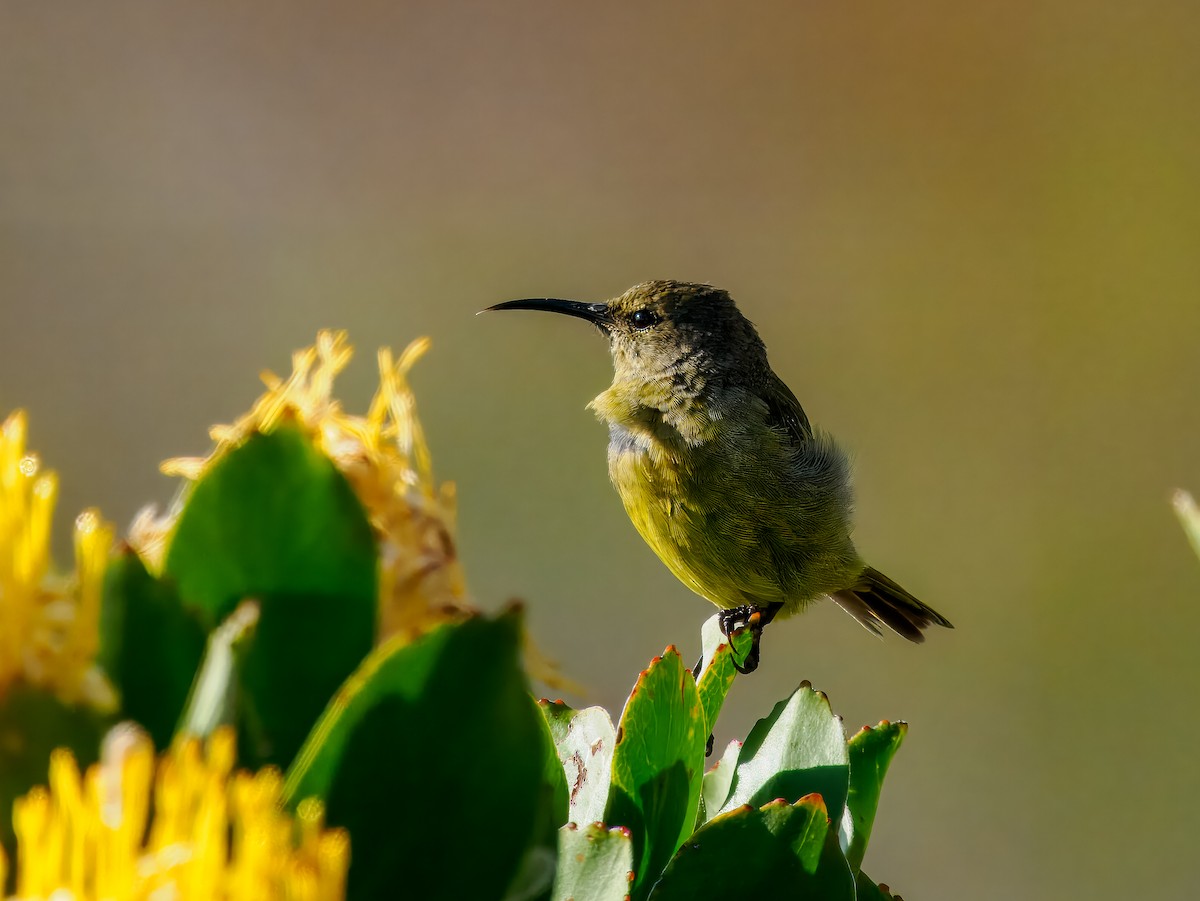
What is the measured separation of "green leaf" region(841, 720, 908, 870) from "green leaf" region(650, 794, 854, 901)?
151mm

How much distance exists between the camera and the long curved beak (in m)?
2.53

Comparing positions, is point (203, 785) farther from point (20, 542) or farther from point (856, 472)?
point (856, 472)

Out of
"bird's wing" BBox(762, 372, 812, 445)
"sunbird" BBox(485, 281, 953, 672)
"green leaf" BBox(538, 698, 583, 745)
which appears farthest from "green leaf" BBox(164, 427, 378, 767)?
"bird's wing" BBox(762, 372, 812, 445)

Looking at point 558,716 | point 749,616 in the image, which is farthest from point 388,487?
point 749,616

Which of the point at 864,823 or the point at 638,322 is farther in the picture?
the point at 638,322

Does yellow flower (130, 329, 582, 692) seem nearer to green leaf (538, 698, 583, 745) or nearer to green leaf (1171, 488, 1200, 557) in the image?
green leaf (538, 698, 583, 745)

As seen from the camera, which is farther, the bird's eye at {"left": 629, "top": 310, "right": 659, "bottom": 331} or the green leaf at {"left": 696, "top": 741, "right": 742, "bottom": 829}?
the bird's eye at {"left": 629, "top": 310, "right": 659, "bottom": 331}

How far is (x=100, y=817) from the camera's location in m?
0.38

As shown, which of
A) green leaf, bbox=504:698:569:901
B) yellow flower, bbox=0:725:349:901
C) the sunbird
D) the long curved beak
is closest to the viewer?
yellow flower, bbox=0:725:349:901

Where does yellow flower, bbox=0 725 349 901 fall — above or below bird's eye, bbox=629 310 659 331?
below

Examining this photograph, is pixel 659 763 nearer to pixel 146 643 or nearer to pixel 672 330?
pixel 146 643

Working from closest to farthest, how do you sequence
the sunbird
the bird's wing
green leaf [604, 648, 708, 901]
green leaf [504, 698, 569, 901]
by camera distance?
green leaf [504, 698, 569, 901], green leaf [604, 648, 708, 901], the sunbird, the bird's wing

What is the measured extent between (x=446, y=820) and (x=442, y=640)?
72mm

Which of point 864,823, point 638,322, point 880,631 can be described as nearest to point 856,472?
point 880,631
